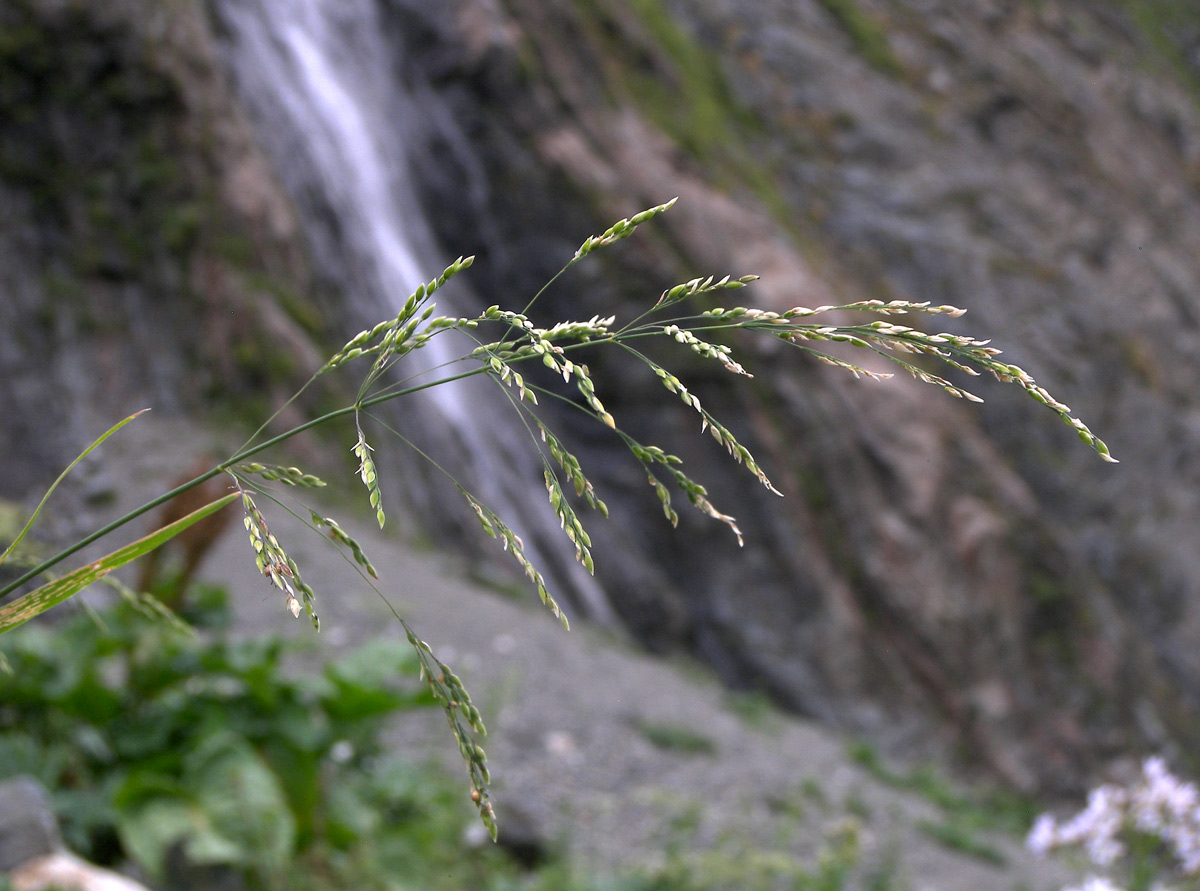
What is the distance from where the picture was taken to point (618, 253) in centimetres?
1233

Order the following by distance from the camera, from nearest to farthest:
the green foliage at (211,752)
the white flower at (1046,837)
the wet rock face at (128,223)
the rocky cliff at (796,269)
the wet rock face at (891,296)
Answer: the white flower at (1046,837), the green foliage at (211,752), the wet rock face at (128,223), the rocky cliff at (796,269), the wet rock face at (891,296)

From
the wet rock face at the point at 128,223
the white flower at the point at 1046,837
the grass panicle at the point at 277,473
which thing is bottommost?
the white flower at the point at 1046,837

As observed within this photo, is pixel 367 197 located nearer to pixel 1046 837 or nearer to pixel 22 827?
pixel 22 827

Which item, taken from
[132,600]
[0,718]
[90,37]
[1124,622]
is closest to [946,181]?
[1124,622]

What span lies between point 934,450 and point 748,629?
3.60m

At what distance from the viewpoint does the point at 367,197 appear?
1192 centimetres

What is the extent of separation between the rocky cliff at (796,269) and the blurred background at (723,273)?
5 cm

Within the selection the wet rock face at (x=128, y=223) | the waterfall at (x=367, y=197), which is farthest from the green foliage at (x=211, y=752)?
the waterfall at (x=367, y=197)

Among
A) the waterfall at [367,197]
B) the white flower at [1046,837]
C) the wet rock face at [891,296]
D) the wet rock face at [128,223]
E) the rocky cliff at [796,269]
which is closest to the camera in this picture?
the white flower at [1046,837]

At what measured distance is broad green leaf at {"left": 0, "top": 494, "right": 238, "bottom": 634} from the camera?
3.16 ft

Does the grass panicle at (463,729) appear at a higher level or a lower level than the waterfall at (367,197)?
lower

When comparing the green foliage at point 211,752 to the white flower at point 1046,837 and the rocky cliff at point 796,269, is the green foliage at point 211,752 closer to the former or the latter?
the white flower at point 1046,837

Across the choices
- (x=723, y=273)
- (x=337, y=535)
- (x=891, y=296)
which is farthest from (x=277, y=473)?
(x=891, y=296)

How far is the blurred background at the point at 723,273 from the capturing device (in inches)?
342
